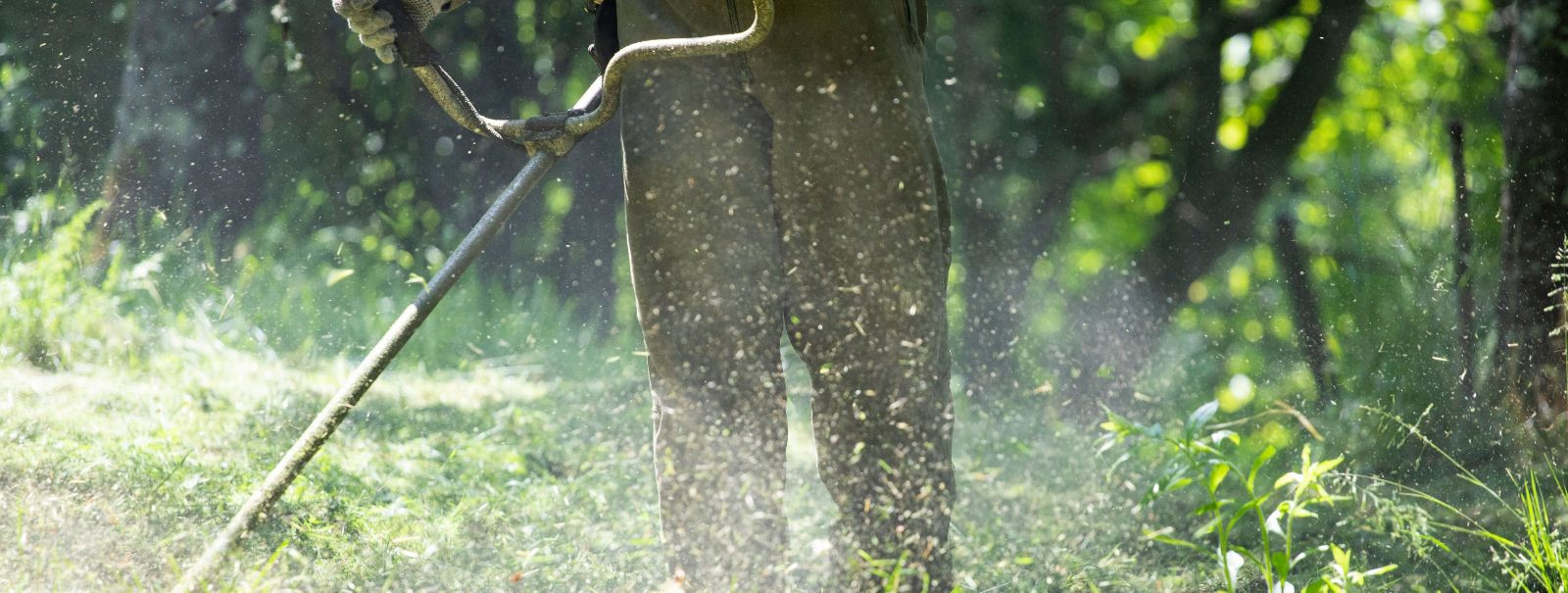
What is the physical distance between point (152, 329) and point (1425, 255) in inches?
161

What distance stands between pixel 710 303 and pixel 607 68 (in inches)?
17.4

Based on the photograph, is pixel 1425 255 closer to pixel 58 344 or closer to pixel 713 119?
pixel 713 119

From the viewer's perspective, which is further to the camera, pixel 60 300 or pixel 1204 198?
pixel 1204 198

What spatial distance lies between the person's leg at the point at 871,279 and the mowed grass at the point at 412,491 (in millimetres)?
173

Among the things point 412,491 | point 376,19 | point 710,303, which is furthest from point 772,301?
point 412,491

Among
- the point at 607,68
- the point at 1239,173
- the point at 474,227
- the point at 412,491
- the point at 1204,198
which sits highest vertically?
the point at 607,68

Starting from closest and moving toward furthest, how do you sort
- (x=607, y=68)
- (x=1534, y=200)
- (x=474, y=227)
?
1. (x=607, y=68)
2. (x=474, y=227)
3. (x=1534, y=200)

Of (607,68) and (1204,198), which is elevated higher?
(607,68)

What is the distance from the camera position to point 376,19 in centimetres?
221

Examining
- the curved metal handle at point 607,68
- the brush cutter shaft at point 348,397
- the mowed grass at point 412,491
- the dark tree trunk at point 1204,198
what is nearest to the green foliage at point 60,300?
the mowed grass at point 412,491

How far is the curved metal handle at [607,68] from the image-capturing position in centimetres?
190

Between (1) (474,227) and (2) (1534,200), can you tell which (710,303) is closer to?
(1) (474,227)

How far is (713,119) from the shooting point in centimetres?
213

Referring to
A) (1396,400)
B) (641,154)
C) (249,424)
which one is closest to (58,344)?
(249,424)
